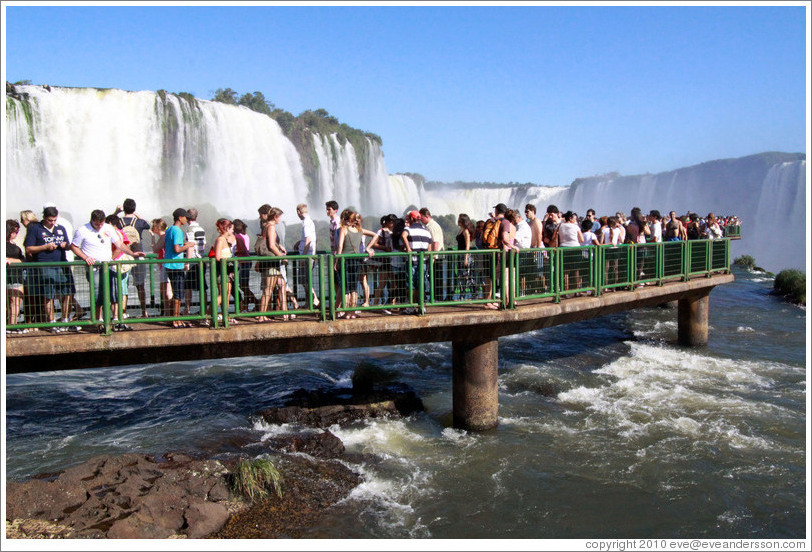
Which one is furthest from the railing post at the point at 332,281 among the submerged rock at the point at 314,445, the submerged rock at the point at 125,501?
the submerged rock at the point at 125,501

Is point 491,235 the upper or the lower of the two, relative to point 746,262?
upper

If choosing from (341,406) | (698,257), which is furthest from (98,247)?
(698,257)

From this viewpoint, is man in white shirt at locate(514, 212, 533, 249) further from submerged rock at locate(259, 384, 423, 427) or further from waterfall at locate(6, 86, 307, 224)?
waterfall at locate(6, 86, 307, 224)

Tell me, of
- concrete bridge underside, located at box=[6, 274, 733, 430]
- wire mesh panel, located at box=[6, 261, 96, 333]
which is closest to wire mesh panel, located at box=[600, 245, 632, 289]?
concrete bridge underside, located at box=[6, 274, 733, 430]

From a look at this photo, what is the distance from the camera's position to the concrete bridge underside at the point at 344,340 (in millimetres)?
8750

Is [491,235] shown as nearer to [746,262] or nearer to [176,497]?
[176,497]

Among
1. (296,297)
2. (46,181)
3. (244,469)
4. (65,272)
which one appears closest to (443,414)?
(296,297)

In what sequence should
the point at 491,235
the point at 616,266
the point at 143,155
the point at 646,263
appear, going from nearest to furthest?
the point at 491,235, the point at 616,266, the point at 646,263, the point at 143,155

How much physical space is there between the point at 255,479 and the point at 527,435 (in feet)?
15.8

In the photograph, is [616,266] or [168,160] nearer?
[616,266]

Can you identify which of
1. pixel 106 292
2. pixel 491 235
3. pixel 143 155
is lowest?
pixel 106 292

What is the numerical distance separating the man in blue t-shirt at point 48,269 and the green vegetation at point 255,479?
3.03m

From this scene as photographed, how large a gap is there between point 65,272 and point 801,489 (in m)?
10.2

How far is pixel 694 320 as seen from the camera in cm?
1877
